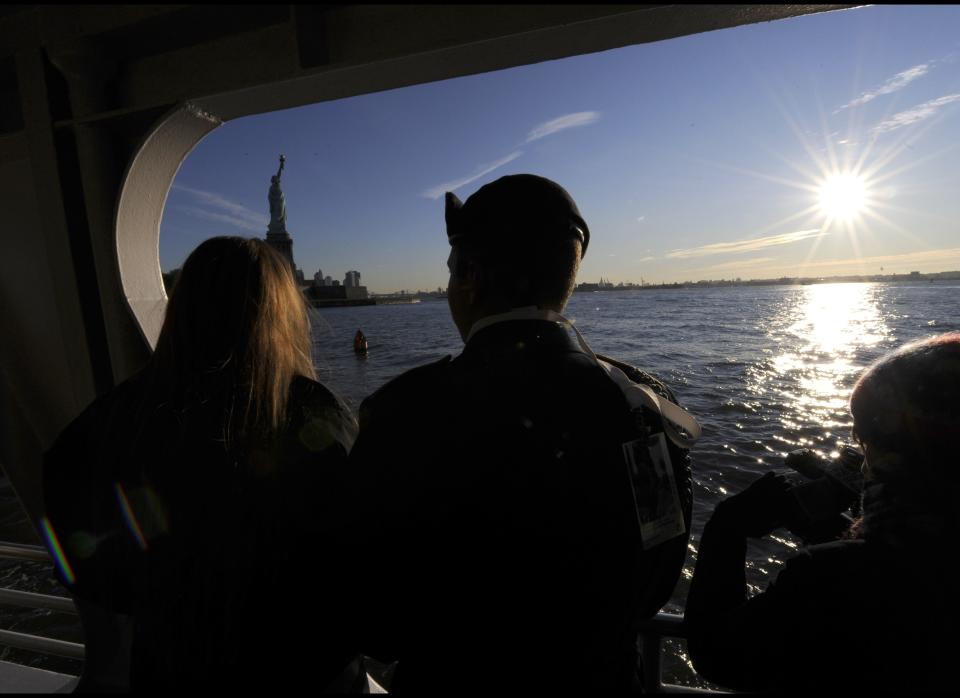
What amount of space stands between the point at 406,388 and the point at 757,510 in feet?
3.05

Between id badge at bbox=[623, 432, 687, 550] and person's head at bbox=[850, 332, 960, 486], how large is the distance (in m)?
0.44

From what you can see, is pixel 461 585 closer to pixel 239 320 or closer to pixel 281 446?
pixel 281 446

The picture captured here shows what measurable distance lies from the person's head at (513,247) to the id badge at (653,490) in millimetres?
353

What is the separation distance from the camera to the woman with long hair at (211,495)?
1044mm

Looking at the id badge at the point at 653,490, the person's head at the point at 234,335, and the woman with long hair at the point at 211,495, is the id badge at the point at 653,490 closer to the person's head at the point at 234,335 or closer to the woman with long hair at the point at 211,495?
the woman with long hair at the point at 211,495

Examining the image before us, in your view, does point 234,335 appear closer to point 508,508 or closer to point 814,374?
point 508,508

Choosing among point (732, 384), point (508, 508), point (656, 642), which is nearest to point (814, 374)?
point (732, 384)

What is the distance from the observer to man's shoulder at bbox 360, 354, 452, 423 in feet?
3.07

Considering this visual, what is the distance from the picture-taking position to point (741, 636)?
1.03 m

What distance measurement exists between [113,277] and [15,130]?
3.24 feet

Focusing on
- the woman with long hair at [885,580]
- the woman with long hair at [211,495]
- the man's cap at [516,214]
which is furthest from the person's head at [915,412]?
the woman with long hair at [211,495]

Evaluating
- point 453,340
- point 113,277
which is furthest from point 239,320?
point 453,340

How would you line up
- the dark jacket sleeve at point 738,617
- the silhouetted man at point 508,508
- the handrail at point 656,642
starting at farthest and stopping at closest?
1. the handrail at point 656,642
2. the dark jacket sleeve at point 738,617
3. the silhouetted man at point 508,508

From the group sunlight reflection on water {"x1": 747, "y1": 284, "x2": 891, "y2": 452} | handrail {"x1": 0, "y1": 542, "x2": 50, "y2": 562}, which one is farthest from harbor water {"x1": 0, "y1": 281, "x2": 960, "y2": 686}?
handrail {"x1": 0, "y1": 542, "x2": 50, "y2": 562}
